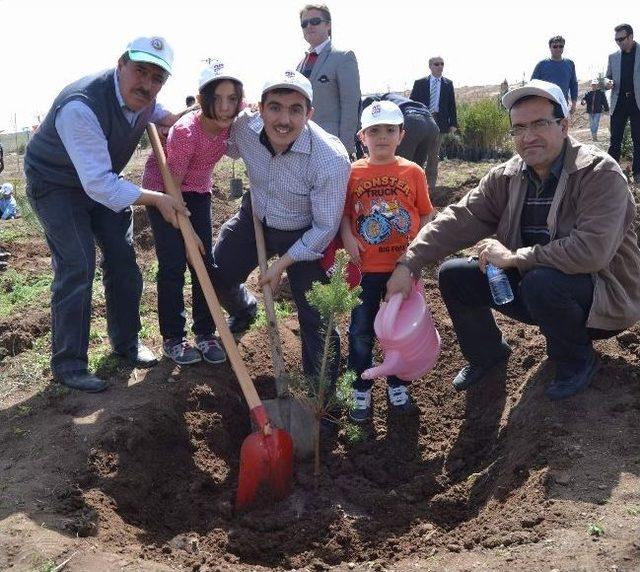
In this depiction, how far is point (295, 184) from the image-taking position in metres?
3.90

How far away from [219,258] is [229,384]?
764 mm

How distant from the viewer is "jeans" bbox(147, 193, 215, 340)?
420cm

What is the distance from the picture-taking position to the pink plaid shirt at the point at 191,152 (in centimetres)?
397

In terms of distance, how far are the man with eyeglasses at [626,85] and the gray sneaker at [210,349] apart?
237 inches

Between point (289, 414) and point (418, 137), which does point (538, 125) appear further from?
point (418, 137)

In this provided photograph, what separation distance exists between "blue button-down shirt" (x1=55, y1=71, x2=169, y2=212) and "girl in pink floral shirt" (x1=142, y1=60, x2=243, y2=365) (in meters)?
0.43

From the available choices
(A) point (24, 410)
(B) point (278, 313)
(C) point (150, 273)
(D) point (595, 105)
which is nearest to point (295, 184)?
(B) point (278, 313)

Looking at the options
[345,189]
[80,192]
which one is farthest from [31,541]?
[345,189]

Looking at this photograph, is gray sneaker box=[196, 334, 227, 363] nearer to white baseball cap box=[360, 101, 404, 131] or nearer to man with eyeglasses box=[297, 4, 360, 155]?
white baseball cap box=[360, 101, 404, 131]

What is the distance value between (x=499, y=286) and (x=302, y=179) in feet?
3.79

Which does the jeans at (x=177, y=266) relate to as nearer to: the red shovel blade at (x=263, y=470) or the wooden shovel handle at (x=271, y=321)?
the wooden shovel handle at (x=271, y=321)

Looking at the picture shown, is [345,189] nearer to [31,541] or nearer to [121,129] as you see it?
[121,129]

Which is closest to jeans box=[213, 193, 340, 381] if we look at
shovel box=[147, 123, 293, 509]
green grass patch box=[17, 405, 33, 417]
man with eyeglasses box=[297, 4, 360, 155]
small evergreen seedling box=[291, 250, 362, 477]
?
small evergreen seedling box=[291, 250, 362, 477]

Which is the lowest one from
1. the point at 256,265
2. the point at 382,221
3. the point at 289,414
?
the point at 289,414
